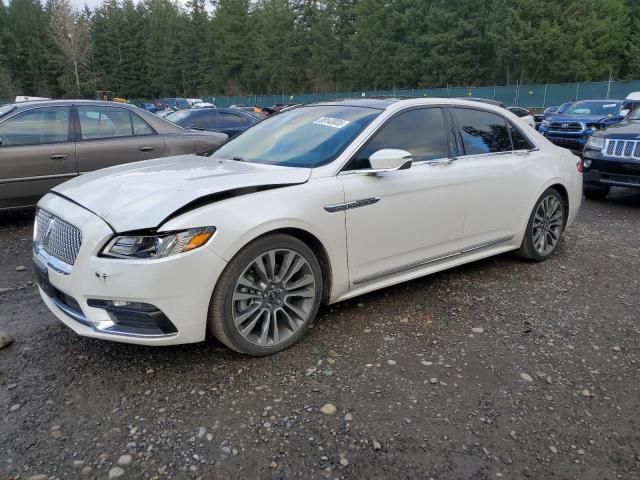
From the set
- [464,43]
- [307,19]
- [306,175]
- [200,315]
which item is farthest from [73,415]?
[307,19]

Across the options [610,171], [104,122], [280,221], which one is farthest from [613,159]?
[104,122]

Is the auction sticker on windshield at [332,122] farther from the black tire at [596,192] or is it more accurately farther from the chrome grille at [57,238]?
the black tire at [596,192]

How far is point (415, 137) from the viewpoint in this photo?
395 cm

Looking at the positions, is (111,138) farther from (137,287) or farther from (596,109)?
(596,109)

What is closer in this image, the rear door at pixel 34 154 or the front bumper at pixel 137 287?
the front bumper at pixel 137 287

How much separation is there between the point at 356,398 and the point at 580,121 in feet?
45.9

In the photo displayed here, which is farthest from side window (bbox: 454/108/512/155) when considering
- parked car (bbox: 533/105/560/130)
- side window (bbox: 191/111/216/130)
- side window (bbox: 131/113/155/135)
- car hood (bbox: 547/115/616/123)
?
parked car (bbox: 533/105/560/130)

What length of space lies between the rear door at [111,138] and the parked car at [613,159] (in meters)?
6.55

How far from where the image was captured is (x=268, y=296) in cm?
310

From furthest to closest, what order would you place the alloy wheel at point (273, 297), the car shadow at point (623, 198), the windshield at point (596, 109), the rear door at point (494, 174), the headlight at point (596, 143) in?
the windshield at point (596, 109) → the car shadow at point (623, 198) → the headlight at point (596, 143) → the rear door at point (494, 174) → the alloy wheel at point (273, 297)

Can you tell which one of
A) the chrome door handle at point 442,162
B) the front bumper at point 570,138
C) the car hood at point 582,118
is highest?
the chrome door handle at point 442,162

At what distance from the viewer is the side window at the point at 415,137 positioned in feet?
11.9

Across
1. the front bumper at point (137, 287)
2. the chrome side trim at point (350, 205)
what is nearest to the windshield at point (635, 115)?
the chrome side trim at point (350, 205)

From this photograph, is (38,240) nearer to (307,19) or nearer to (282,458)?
(282,458)
